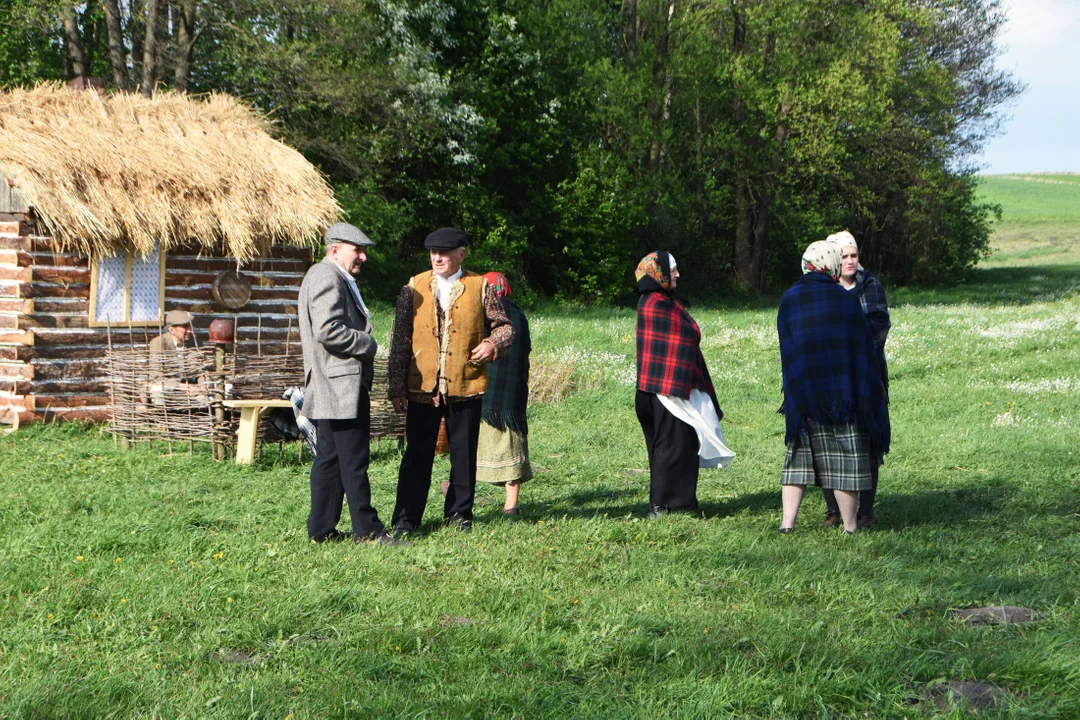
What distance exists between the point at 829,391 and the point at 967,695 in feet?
9.91

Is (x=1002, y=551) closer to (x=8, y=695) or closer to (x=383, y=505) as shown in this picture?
(x=383, y=505)

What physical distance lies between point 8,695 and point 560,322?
20143 mm

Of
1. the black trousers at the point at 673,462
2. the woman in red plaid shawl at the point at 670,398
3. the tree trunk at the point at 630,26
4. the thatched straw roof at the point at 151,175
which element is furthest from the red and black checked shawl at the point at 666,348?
the tree trunk at the point at 630,26

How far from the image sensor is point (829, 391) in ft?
22.7

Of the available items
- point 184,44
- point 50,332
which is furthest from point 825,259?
point 184,44

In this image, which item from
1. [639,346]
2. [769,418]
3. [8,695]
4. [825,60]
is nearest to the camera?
[8,695]

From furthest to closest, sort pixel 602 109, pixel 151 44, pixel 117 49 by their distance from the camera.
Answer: pixel 602 109, pixel 117 49, pixel 151 44

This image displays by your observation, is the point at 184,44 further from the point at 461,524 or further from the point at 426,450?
the point at 461,524

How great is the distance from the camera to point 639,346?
7785 mm

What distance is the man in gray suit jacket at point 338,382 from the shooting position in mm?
6254

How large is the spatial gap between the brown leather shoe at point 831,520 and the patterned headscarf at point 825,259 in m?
1.67

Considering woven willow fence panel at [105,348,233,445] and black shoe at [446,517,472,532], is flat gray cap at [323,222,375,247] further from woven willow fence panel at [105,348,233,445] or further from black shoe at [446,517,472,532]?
woven willow fence panel at [105,348,233,445]

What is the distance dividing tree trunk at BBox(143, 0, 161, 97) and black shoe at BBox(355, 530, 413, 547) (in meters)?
17.8

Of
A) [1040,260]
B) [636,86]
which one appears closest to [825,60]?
[636,86]
